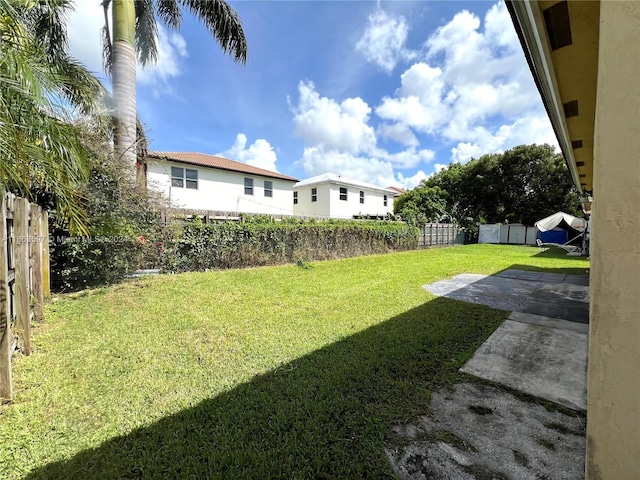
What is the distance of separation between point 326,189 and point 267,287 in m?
14.3

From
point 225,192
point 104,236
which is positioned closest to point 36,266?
point 104,236

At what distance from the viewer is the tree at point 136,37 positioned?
7484 mm

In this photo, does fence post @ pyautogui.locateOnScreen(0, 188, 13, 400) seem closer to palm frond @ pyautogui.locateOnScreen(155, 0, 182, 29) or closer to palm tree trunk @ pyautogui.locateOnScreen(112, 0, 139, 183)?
palm tree trunk @ pyautogui.locateOnScreen(112, 0, 139, 183)

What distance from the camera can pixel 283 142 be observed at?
73.2 ft

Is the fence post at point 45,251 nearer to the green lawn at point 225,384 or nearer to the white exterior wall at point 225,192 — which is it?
the green lawn at point 225,384

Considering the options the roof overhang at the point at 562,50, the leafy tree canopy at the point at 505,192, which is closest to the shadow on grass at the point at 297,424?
the roof overhang at the point at 562,50

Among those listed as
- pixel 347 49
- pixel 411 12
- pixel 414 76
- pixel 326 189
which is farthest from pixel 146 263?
pixel 326 189

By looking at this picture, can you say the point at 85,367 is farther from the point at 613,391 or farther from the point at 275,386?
the point at 613,391

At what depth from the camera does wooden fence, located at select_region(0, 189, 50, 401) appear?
230cm

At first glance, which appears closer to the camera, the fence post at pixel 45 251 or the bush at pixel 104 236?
the fence post at pixel 45 251

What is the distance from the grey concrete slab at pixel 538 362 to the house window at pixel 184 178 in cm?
1456

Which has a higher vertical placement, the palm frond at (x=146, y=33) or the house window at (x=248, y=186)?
the palm frond at (x=146, y=33)

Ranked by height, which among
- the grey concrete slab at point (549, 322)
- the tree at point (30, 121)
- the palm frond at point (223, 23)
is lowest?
the grey concrete slab at point (549, 322)

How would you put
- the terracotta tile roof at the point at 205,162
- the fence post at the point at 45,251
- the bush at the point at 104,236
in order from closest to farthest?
the fence post at the point at 45,251
the bush at the point at 104,236
the terracotta tile roof at the point at 205,162
